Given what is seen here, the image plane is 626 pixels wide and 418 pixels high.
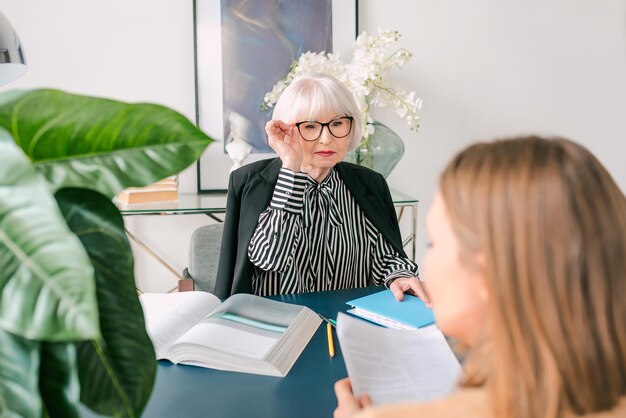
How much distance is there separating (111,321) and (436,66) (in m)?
2.53

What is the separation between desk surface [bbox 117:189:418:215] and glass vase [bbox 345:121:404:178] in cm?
16

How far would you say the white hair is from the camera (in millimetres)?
1755

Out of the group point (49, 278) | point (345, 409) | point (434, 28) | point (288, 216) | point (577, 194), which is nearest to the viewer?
point (49, 278)

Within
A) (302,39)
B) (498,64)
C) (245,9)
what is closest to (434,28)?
(498,64)

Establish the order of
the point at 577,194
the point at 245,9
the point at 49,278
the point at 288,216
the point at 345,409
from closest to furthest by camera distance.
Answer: the point at 49,278
the point at 577,194
the point at 345,409
the point at 288,216
the point at 245,9

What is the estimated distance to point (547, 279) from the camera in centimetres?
52

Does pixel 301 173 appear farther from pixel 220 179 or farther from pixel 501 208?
pixel 501 208

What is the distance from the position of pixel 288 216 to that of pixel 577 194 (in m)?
1.18

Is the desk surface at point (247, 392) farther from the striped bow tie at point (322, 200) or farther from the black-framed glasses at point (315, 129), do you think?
the black-framed glasses at point (315, 129)

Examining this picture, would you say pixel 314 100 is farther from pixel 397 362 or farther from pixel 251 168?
pixel 397 362

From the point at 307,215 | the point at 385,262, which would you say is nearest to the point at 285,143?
the point at 307,215

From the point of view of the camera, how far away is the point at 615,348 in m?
0.54

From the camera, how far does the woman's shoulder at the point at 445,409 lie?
0.56m

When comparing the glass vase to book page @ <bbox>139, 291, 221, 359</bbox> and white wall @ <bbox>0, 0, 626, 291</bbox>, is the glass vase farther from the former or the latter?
book page @ <bbox>139, 291, 221, 359</bbox>
